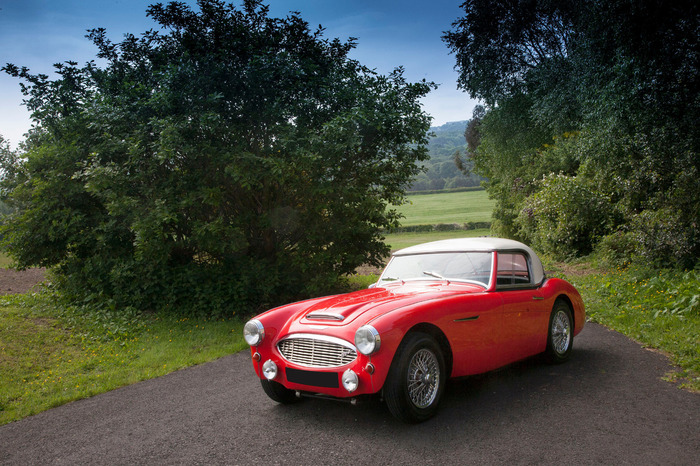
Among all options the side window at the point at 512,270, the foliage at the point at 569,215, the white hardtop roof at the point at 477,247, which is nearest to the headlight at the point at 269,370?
the white hardtop roof at the point at 477,247

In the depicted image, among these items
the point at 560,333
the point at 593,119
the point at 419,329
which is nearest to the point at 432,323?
the point at 419,329

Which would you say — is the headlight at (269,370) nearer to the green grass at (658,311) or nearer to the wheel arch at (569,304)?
the wheel arch at (569,304)

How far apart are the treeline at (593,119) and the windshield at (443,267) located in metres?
6.64

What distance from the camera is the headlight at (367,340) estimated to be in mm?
4012

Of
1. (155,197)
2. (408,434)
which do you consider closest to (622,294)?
(408,434)

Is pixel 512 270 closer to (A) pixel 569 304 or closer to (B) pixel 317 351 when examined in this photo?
(A) pixel 569 304

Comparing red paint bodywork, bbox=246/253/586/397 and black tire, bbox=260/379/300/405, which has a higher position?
red paint bodywork, bbox=246/253/586/397

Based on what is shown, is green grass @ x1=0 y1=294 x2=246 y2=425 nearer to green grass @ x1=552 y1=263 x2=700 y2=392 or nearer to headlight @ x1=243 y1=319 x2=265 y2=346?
headlight @ x1=243 y1=319 x2=265 y2=346

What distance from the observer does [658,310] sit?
320 inches

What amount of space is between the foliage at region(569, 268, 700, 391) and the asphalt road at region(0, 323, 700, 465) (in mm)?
434

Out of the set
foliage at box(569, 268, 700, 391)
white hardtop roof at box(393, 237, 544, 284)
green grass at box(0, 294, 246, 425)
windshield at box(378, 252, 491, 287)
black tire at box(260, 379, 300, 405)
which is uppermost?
white hardtop roof at box(393, 237, 544, 284)

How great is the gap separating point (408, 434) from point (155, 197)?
7.01 m

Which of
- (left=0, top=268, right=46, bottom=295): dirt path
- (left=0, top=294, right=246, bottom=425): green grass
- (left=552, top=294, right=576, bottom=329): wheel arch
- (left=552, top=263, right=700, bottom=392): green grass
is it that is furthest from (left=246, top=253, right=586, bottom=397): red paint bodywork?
(left=0, top=268, right=46, bottom=295): dirt path

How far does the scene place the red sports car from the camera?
412cm
